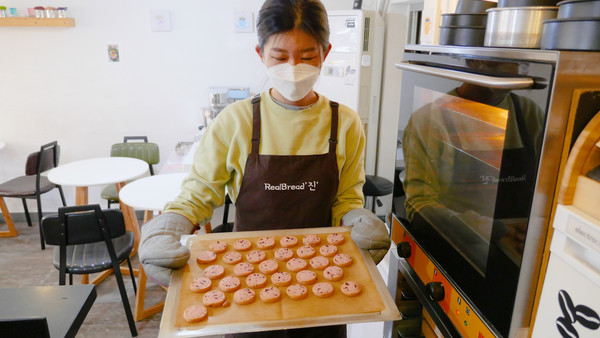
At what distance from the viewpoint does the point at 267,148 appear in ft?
4.60

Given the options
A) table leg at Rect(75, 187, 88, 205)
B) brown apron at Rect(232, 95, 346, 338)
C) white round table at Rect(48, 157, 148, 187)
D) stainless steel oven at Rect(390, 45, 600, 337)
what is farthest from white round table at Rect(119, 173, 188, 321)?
stainless steel oven at Rect(390, 45, 600, 337)

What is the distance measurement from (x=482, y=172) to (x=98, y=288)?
3.31 metres

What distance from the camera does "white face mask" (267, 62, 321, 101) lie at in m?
1.30

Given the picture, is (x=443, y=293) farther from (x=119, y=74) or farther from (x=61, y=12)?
(x=61, y=12)

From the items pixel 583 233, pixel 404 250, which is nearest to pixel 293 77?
pixel 404 250

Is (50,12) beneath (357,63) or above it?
above

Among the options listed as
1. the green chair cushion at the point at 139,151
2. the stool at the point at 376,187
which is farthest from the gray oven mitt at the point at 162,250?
the green chair cushion at the point at 139,151

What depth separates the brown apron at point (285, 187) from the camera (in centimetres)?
140

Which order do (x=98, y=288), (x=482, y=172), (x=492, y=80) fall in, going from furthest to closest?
(x=98, y=288)
(x=482, y=172)
(x=492, y=80)

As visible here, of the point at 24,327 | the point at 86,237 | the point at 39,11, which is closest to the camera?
the point at 24,327

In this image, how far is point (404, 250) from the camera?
4.59 ft

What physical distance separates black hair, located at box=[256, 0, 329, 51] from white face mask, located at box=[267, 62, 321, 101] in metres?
0.09

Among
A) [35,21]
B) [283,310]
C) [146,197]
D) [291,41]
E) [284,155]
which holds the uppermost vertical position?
[35,21]

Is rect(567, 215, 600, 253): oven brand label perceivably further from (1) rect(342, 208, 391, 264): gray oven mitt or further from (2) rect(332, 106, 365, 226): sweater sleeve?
(2) rect(332, 106, 365, 226): sweater sleeve
